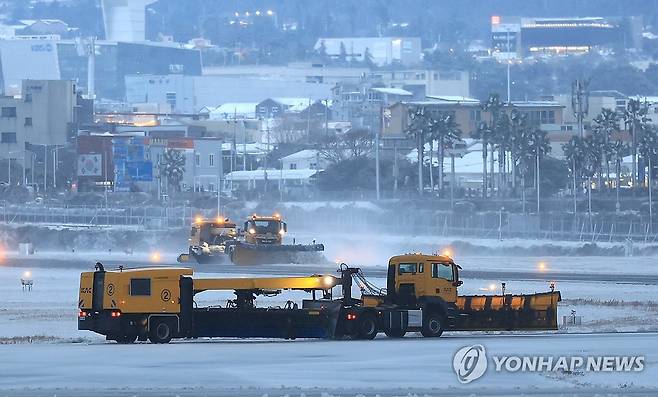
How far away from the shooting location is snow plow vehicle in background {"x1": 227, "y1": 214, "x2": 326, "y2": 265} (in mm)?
84438

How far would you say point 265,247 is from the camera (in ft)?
276

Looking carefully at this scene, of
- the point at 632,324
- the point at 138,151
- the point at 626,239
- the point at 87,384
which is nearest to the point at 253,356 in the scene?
the point at 87,384

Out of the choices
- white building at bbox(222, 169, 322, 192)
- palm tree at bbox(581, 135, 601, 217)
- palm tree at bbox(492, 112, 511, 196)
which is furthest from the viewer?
white building at bbox(222, 169, 322, 192)

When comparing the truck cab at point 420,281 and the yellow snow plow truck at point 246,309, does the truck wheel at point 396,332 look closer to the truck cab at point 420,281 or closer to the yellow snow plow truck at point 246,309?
the yellow snow plow truck at point 246,309

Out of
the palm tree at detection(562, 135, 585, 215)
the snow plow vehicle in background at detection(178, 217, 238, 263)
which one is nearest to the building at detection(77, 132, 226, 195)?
the palm tree at detection(562, 135, 585, 215)

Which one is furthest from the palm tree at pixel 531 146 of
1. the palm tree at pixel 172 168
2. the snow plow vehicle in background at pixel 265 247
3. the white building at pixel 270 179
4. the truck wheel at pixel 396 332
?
the truck wheel at pixel 396 332

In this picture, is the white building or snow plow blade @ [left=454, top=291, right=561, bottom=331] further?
the white building

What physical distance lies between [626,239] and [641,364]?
73.2 metres

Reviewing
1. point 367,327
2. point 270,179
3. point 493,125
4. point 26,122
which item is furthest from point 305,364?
point 26,122

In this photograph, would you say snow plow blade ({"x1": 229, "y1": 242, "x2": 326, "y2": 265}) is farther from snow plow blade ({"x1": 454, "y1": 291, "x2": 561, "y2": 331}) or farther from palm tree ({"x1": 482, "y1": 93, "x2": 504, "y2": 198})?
palm tree ({"x1": 482, "y1": 93, "x2": 504, "y2": 198})

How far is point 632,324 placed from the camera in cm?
5159
